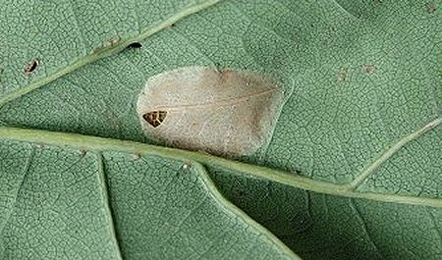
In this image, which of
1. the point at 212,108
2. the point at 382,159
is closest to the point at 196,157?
the point at 212,108

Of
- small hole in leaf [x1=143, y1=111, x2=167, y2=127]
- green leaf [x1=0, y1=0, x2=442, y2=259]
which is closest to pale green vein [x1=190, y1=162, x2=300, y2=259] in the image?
green leaf [x1=0, y1=0, x2=442, y2=259]

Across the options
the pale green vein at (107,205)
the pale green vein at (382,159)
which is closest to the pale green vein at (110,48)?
the pale green vein at (107,205)

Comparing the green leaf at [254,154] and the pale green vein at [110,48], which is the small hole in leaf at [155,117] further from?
the pale green vein at [110,48]

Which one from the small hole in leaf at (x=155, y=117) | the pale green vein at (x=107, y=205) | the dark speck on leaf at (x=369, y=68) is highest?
the dark speck on leaf at (x=369, y=68)

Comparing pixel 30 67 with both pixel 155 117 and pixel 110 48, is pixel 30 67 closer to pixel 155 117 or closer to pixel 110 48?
pixel 110 48

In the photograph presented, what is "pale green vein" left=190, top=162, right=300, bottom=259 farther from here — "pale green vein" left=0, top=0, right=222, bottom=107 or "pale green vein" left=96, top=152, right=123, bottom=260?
"pale green vein" left=0, top=0, right=222, bottom=107

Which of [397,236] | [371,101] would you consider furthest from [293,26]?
[397,236]
